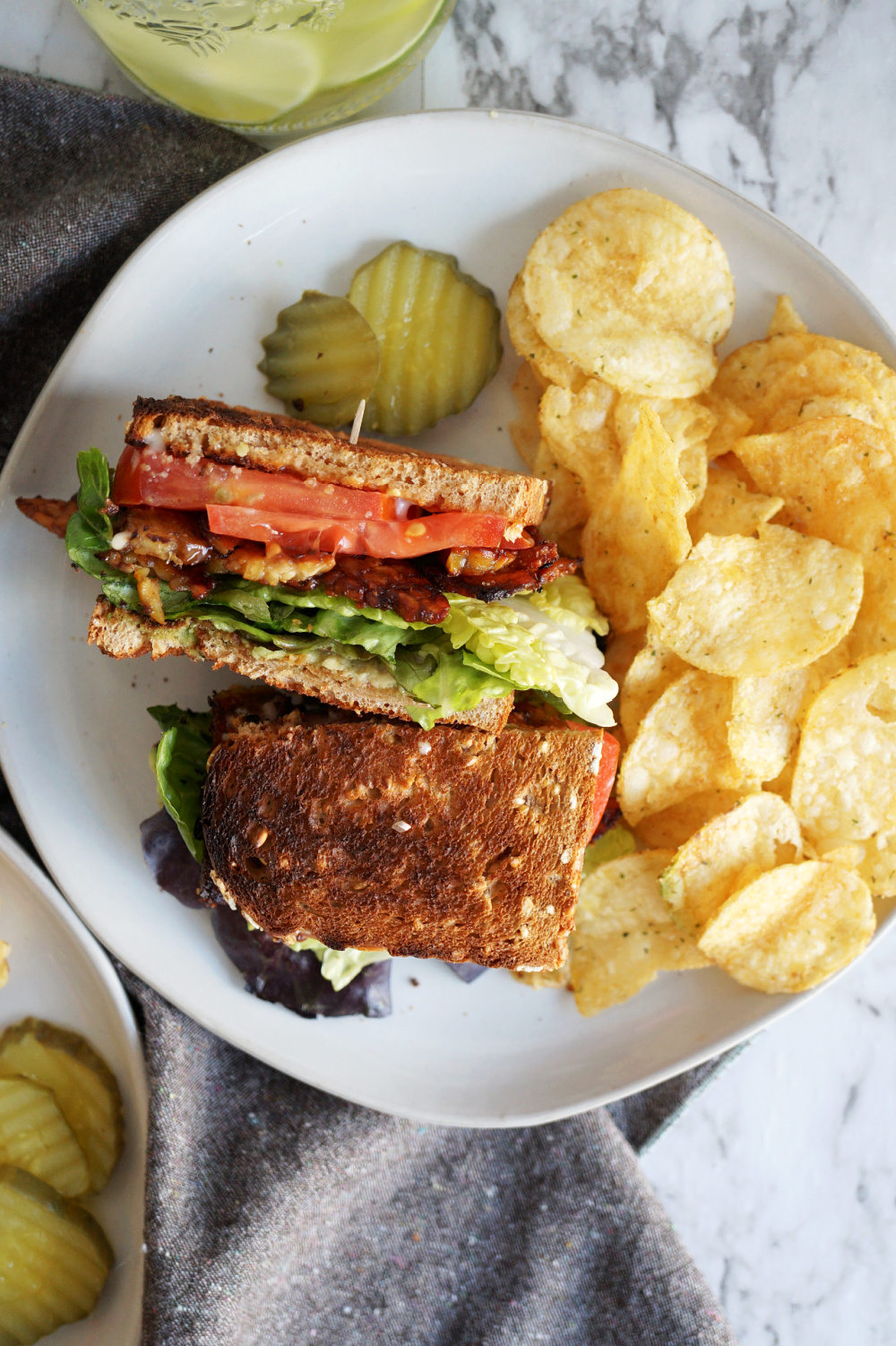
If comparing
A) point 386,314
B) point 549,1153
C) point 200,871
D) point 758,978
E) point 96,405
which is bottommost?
point 549,1153

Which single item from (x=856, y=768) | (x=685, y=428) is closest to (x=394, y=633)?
→ (x=685, y=428)

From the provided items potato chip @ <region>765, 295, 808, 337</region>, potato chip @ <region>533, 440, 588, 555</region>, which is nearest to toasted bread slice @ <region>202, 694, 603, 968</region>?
potato chip @ <region>533, 440, 588, 555</region>

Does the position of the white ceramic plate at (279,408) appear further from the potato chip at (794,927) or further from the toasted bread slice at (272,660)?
the toasted bread slice at (272,660)

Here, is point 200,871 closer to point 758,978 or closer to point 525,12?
point 758,978

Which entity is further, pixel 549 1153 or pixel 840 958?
pixel 549 1153

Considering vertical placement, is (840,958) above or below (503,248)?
below

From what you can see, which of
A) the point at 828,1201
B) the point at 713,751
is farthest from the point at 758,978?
the point at 828,1201
